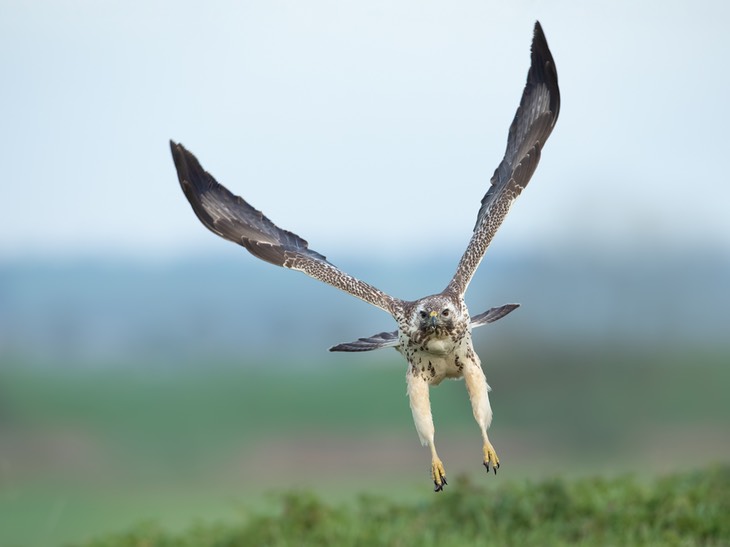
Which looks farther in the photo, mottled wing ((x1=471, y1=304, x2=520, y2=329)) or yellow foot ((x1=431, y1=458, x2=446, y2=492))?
mottled wing ((x1=471, y1=304, x2=520, y2=329))

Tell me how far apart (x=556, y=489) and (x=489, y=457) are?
7.96 meters

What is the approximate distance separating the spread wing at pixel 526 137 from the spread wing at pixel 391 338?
18.3 inches

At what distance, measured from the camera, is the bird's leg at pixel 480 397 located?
17.8ft

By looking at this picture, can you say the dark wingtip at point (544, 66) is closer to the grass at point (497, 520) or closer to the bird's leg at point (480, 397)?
the bird's leg at point (480, 397)

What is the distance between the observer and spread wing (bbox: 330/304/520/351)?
5.82 m

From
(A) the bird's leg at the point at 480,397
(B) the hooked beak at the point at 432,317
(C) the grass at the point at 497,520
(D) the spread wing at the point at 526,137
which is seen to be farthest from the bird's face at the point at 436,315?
(C) the grass at the point at 497,520

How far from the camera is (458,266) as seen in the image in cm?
582

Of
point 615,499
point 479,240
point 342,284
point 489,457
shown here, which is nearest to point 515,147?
point 479,240

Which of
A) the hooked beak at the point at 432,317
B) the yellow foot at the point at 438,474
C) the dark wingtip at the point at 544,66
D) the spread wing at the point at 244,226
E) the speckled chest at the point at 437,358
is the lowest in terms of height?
the yellow foot at the point at 438,474

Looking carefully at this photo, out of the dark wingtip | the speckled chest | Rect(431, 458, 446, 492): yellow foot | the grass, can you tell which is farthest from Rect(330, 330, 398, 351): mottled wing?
the grass

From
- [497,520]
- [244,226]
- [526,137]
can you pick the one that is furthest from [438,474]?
[497,520]

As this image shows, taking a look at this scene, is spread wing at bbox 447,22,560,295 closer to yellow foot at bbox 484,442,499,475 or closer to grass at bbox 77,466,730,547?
yellow foot at bbox 484,442,499,475

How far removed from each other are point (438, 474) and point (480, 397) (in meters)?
0.44

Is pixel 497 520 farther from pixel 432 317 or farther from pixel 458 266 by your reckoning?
pixel 432 317
